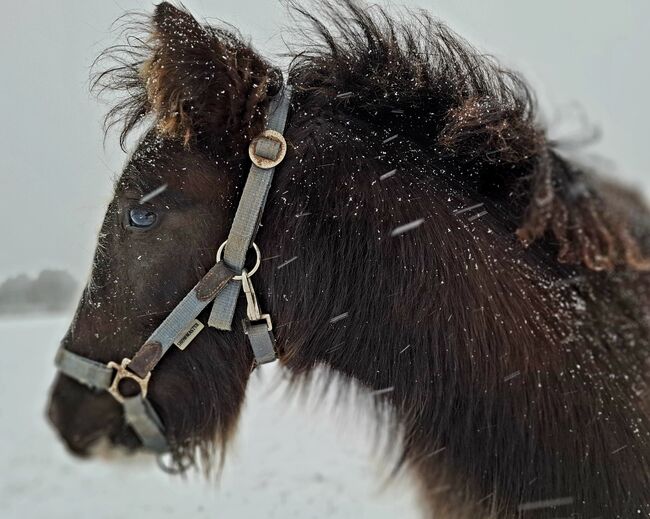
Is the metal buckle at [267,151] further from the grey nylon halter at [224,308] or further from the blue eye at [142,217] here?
the blue eye at [142,217]

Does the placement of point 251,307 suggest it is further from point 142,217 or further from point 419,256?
point 419,256

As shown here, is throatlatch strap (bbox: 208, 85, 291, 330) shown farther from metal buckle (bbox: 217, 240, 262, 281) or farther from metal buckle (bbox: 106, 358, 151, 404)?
metal buckle (bbox: 106, 358, 151, 404)

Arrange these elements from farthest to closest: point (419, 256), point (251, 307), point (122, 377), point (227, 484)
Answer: point (227, 484), point (122, 377), point (251, 307), point (419, 256)

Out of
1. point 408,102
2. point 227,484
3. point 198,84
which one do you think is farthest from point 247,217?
point 227,484

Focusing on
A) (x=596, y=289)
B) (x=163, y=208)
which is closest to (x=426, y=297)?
(x=596, y=289)

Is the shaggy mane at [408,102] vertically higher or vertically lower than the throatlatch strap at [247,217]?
higher

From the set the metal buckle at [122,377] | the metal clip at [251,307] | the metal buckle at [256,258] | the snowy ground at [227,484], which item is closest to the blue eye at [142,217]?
the metal buckle at [256,258]

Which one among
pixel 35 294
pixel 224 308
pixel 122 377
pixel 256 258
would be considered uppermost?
pixel 256 258
